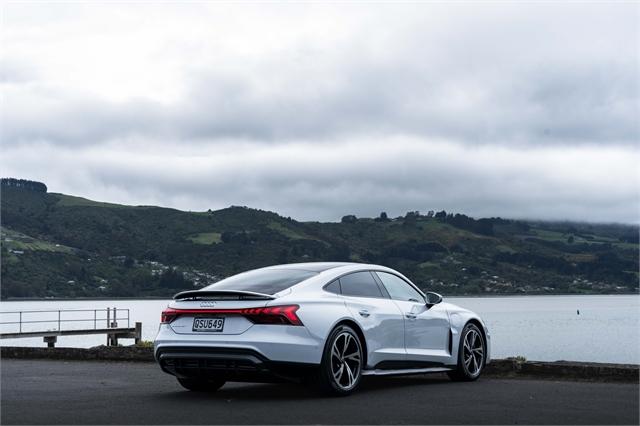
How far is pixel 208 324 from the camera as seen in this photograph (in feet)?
36.2

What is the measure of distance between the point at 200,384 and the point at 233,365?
143 centimetres

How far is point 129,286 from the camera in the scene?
652 ft

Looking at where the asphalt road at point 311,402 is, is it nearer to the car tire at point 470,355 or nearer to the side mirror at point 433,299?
the car tire at point 470,355

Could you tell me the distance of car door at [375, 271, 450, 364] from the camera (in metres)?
12.5

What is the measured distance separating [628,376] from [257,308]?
537 centimetres

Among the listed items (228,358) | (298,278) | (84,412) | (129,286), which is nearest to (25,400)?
(84,412)

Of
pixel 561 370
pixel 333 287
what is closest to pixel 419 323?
pixel 333 287

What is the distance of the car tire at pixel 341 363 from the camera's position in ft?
35.8

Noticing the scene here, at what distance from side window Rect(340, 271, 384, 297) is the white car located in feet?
0.04

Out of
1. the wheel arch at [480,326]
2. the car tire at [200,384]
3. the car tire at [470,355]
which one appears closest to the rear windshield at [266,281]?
the car tire at [200,384]

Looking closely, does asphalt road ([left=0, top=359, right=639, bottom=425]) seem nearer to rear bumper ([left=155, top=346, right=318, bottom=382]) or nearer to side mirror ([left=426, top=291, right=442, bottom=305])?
rear bumper ([left=155, top=346, right=318, bottom=382])

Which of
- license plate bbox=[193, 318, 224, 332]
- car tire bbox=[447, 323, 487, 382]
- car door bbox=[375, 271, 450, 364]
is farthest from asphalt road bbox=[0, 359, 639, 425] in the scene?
license plate bbox=[193, 318, 224, 332]

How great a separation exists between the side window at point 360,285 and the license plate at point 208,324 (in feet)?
5.07

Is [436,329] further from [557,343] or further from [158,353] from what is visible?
[557,343]
